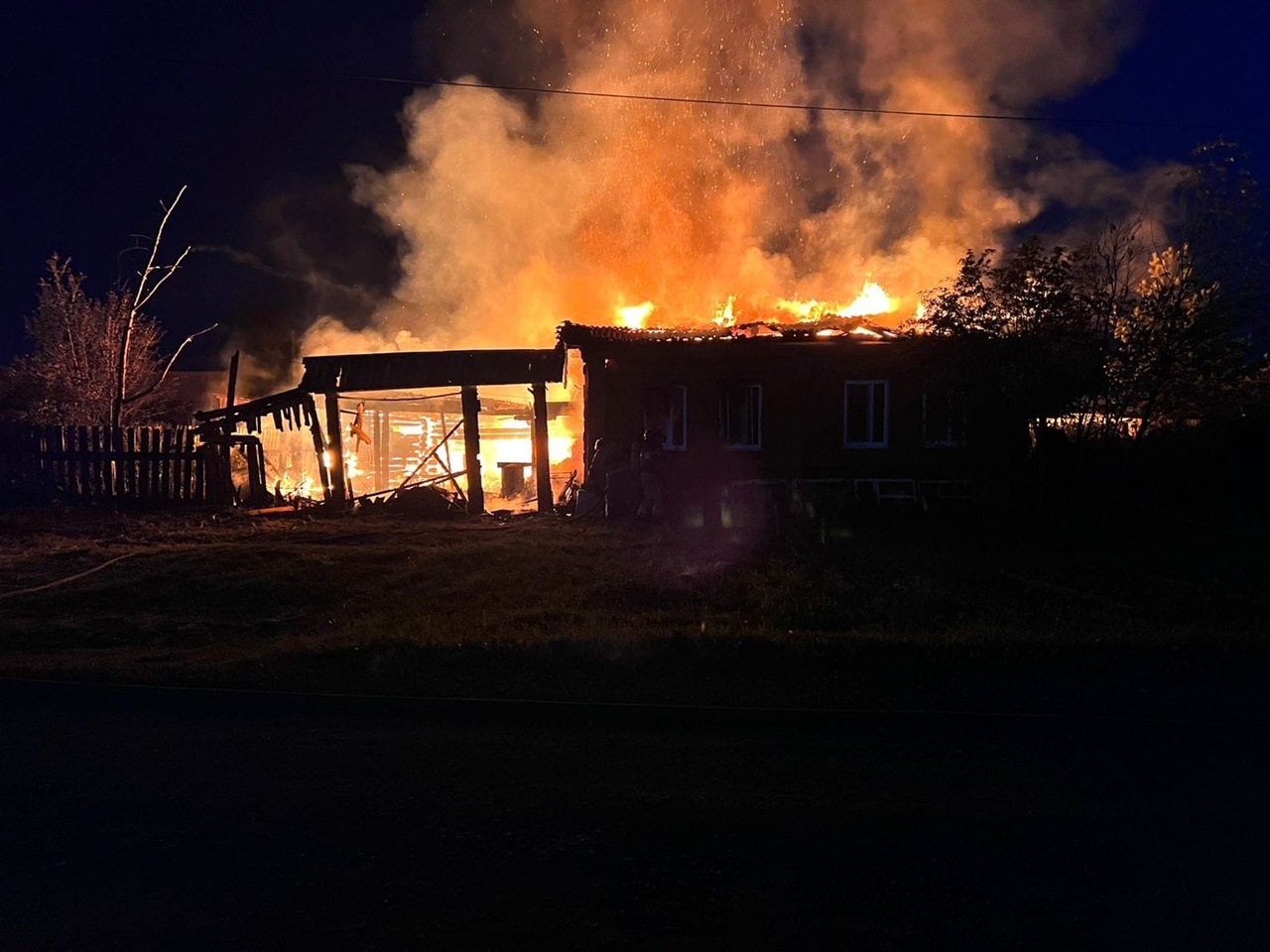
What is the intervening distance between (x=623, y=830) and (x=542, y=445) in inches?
611

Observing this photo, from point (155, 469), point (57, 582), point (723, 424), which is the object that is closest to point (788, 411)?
point (723, 424)

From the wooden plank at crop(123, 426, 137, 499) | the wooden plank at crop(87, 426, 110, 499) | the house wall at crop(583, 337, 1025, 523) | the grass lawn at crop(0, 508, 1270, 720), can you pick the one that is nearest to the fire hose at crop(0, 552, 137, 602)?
the grass lawn at crop(0, 508, 1270, 720)

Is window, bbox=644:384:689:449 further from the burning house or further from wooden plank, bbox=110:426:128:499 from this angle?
wooden plank, bbox=110:426:128:499

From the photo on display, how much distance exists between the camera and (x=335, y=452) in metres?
19.9

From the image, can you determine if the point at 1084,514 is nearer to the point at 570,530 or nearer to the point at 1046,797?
the point at 570,530

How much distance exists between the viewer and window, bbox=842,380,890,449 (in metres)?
18.7

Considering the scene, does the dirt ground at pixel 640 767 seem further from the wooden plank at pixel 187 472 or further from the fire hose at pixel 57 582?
the wooden plank at pixel 187 472

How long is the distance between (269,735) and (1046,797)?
16.1ft

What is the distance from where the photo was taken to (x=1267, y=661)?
7.60 metres

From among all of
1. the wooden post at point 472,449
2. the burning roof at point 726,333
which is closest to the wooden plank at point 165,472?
the wooden post at point 472,449

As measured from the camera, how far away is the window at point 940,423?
59.5ft

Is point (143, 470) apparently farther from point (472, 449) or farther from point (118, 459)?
Answer: point (472, 449)

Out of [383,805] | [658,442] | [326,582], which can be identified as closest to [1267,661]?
[383,805]

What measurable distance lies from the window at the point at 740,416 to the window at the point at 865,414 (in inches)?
75.0
